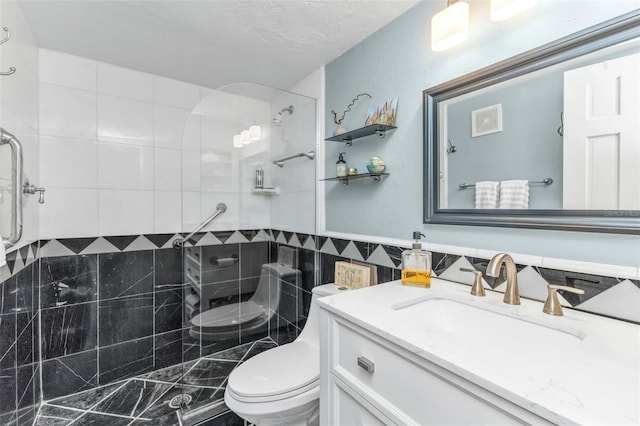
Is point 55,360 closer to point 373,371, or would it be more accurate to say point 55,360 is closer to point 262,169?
point 262,169

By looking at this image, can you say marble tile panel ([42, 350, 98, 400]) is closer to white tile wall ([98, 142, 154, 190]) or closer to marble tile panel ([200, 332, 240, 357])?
marble tile panel ([200, 332, 240, 357])

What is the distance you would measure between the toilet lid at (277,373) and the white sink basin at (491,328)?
679 millimetres

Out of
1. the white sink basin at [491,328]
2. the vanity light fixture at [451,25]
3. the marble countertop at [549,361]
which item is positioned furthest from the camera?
the vanity light fixture at [451,25]

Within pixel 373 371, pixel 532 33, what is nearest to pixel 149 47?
pixel 532 33

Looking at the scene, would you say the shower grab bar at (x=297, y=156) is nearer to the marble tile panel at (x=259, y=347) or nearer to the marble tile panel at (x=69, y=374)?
the marble tile panel at (x=259, y=347)

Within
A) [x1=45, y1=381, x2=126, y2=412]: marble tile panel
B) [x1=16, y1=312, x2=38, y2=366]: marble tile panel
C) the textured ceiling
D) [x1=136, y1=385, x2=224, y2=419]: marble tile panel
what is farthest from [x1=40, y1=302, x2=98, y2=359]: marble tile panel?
the textured ceiling

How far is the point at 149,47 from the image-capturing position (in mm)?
1747

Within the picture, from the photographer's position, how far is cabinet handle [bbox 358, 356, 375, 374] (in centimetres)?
80

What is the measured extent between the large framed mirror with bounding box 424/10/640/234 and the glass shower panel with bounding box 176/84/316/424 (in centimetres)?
105

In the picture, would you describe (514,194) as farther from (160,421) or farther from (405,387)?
(160,421)

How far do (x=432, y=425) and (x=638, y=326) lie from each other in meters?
0.64

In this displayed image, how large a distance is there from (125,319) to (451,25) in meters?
2.57

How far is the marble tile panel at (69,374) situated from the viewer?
1757 millimetres

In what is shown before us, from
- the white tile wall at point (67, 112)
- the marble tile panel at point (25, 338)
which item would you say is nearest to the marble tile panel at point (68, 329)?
the marble tile panel at point (25, 338)
